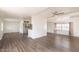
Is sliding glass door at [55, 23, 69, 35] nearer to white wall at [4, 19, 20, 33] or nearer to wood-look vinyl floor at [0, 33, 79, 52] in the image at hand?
wood-look vinyl floor at [0, 33, 79, 52]

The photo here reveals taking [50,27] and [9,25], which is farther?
[50,27]

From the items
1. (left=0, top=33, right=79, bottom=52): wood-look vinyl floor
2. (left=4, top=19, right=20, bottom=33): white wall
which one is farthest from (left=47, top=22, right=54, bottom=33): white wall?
(left=4, top=19, right=20, bottom=33): white wall

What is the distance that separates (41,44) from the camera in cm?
377

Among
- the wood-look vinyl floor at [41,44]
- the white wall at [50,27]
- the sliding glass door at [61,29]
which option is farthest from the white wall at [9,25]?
the sliding glass door at [61,29]

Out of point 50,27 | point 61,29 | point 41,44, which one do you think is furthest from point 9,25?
point 61,29

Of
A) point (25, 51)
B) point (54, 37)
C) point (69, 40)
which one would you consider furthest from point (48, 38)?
point (25, 51)

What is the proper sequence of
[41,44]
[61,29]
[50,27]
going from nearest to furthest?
[41,44] < [50,27] < [61,29]

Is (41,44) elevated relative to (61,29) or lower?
lower

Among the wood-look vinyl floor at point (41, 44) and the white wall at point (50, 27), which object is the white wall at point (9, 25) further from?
the white wall at point (50, 27)

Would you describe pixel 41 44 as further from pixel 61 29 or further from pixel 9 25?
pixel 9 25

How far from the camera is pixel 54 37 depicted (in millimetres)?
4223
